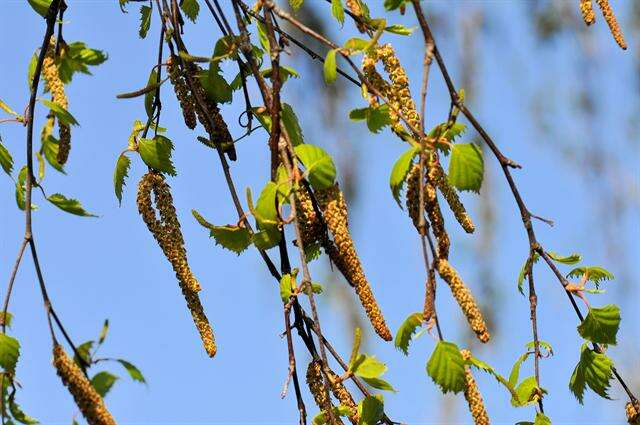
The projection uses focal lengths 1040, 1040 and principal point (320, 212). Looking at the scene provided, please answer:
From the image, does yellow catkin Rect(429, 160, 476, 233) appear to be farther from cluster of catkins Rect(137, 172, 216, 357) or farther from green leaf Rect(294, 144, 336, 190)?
cluster of catkins Rect(137, 172, 216, 357)

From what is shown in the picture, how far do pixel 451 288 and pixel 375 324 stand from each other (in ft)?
0.32

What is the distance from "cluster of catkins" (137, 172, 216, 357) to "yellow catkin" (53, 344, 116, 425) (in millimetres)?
245

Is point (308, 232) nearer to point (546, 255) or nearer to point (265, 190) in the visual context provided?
point (265, 190)

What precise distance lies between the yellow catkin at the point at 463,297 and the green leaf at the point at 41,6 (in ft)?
1.87

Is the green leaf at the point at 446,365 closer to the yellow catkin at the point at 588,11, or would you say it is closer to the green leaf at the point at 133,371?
the green leaf at the point at 133,371

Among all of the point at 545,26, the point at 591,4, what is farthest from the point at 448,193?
the point at 545,26

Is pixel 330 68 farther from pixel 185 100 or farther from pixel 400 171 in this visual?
pixel 185 100

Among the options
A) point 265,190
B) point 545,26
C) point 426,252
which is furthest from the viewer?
point 545,26

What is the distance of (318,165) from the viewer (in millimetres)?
1027

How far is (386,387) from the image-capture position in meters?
1.08

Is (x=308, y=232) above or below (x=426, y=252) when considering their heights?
above

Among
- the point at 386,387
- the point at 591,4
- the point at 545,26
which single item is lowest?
the point at 386,387

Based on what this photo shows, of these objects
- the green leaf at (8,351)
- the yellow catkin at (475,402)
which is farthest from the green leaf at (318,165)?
the green leaf at (8,351)

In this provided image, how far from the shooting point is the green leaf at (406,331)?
3.26 ft
